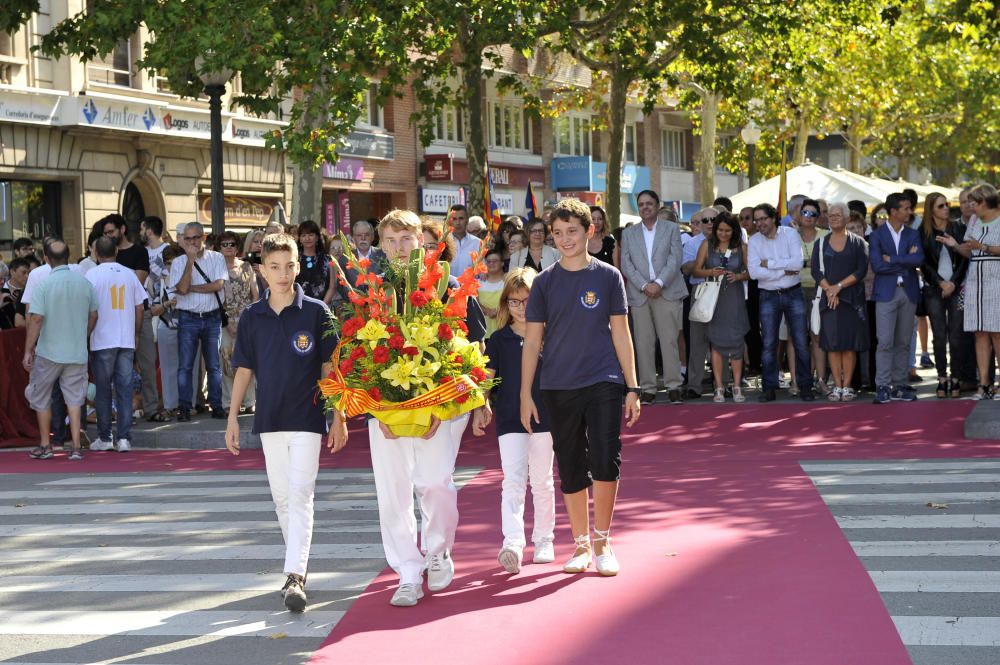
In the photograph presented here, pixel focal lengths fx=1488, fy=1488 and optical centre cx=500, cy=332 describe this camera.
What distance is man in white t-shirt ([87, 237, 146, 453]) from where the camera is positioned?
14500mm

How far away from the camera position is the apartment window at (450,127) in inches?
1630

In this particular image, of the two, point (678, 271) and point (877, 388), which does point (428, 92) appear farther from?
point (877, 388)

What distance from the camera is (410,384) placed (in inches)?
289

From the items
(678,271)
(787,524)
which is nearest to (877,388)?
(678,271)

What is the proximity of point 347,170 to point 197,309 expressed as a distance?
21.0 meters

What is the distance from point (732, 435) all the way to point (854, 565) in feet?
21.3

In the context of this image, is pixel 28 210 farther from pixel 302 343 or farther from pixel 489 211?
A: pixel 302 343

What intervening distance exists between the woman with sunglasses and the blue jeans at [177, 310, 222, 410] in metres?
7.71

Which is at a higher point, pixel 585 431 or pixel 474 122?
pixel 474 122

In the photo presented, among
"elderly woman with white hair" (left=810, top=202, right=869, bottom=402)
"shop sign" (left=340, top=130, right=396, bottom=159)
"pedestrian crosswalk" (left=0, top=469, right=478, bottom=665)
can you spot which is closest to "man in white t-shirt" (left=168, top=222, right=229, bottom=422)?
"pedestrian crosswalk" (left=0, top=469, right=478, bottom=665)

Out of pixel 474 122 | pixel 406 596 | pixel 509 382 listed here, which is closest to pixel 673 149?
pixel 474 122

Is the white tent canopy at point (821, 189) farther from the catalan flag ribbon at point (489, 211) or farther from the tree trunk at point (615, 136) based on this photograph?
the catalan flag ribbon at point (489, 211)

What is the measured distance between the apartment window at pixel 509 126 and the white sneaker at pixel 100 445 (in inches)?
1180

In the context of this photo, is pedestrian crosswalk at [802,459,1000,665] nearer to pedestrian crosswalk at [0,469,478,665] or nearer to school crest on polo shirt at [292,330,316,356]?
pedestrian crosswalk at [0,469,478,665]
